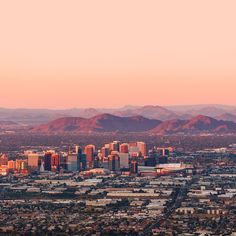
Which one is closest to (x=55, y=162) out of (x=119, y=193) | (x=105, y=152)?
(x=105, y=152)

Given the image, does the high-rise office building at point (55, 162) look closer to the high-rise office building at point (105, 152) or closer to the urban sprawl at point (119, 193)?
the urban sprawl at point (119, 193)

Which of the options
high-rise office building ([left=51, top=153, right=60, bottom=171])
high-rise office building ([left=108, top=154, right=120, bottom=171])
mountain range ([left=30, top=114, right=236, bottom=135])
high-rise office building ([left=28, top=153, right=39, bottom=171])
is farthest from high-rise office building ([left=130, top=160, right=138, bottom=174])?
mountain range ([left=30, top=114, right=236, bottom=135])

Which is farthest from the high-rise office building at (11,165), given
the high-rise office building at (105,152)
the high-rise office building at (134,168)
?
the high-rise office building at (105,152)

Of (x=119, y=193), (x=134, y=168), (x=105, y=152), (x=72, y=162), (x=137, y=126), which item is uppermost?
(x=137, y=126)

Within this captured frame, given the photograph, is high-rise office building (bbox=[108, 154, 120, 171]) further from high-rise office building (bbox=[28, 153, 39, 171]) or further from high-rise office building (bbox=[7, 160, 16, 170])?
high-rise office building (bbox=[7, 160, 16, 170])

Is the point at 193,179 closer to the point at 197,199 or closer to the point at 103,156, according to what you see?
the point at 197,199

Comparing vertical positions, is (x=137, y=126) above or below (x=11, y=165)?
above

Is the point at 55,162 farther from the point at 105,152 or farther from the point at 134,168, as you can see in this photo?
the point at 105,152

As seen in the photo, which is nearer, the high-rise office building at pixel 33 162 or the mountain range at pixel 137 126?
the high-rise office building at pixel 33 162
